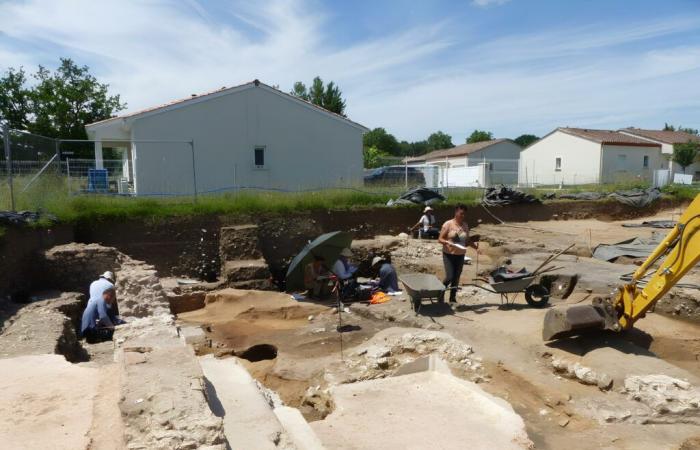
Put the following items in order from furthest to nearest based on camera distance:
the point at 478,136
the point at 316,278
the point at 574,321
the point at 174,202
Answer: the point at 478,136 < the point at 174,202 < the point at 316,278 < the point at 574,321

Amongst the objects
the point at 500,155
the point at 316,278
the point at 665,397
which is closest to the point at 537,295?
the point at 665,397

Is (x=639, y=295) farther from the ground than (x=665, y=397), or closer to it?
farther from the ground

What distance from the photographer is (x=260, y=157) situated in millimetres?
20000

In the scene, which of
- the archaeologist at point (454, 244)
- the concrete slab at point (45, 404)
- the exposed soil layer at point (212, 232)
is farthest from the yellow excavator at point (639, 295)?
the exposed soil layer at point (212, 232)

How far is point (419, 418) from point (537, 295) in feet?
16.1

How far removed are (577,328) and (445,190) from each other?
13.6 m

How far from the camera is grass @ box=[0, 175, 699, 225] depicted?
1145 cm

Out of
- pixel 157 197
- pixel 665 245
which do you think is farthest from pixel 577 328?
pixel 157 197

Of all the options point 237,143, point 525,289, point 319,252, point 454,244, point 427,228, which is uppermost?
point 237,143

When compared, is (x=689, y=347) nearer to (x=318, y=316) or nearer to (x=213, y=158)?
(x=318, y=316)

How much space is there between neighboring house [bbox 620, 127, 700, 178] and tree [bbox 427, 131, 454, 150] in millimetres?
45794

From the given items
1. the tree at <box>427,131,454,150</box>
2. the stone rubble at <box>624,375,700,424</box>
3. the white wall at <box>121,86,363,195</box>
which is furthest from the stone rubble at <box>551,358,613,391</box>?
the tree at <box>427,131,454,150</box>

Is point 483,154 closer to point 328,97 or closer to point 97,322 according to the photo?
point 328,97

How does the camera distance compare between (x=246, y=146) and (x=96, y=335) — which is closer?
(x=96, y=335)
